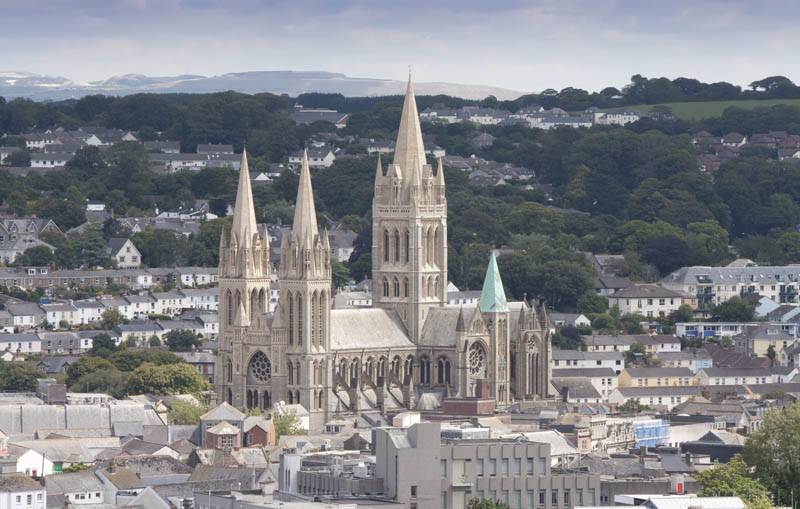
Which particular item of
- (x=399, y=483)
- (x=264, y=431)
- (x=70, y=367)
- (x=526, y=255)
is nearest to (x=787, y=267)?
(x=526, y=255)

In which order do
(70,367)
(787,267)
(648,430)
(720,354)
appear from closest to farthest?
(648,430), (70,367), (720,354), (787,267)

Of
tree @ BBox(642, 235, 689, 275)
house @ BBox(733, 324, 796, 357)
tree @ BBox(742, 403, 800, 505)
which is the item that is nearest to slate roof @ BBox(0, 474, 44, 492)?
tree @ BBox(742, 403, 800, 505)

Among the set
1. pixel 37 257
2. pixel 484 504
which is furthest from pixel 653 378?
pixel 484 504

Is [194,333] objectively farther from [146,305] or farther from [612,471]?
[612,471]

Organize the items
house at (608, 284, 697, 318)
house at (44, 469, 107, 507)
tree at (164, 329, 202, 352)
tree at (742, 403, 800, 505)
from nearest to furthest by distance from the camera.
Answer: house at (44, 469, 107, 507) < tree at (742, 403, 800, 505) < tree at (164, 329, 202, 352) < house at (608, 284, 697, 318)

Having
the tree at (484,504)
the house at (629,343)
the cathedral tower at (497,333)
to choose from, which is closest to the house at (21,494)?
the tree at (484,504)

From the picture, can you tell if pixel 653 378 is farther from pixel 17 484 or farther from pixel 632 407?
pixel 17 484

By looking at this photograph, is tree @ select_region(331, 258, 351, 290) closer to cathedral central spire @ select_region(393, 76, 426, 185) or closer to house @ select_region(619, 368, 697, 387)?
house @ select_region(619, 368, 697, 387)
